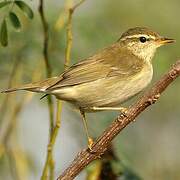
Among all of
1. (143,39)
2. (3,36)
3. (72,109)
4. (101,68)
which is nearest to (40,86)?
(72,109)

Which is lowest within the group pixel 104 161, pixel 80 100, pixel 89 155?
pixel 89 155

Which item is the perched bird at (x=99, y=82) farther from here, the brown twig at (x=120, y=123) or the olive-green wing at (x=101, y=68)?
the brown twig at (x=120, y=123)

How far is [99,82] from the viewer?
5.07m

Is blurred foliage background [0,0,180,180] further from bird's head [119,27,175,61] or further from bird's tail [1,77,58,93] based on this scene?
bird's tail [1,77,58,93]

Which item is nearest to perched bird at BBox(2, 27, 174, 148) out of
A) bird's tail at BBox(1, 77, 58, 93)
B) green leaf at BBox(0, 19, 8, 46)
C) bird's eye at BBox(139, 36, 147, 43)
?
bird's tail at BBox(1, 77, 58, 93)

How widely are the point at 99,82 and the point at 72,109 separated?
0.96 feet

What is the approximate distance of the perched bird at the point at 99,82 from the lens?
4887 millimetres

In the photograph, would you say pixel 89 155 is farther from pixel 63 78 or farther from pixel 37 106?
pixel 37 106

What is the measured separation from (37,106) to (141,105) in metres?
2.54

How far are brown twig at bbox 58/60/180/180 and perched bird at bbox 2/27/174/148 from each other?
872 mm

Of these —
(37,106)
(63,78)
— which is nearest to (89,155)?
(63,78)

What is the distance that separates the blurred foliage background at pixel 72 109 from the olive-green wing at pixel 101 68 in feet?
0.83

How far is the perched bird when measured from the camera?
4.89 meters

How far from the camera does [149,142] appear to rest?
6414mm
